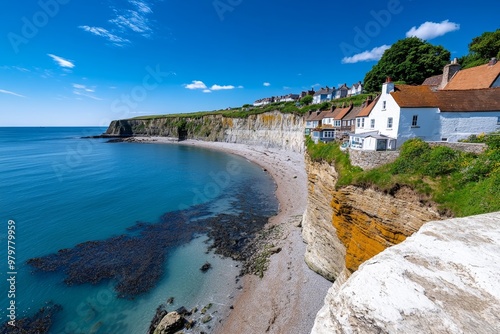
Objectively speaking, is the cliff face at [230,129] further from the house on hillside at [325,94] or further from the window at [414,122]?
the window at [414,122]

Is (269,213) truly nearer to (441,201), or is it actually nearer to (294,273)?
(294,273)

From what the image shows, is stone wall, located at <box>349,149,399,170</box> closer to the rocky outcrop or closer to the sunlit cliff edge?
the rocky outcrop

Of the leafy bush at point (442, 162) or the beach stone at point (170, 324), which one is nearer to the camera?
the leafy bush at point (442, 162)

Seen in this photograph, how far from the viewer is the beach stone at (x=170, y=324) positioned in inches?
542

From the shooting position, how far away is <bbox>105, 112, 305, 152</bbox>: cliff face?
70312mm

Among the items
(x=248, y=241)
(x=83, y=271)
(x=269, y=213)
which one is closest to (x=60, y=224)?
(x=83, y=271)

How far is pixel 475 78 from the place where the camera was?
2277 cm

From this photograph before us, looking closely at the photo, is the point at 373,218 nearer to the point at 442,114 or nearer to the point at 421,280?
the point at 421,280

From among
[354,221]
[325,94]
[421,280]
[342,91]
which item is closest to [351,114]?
[354,221]

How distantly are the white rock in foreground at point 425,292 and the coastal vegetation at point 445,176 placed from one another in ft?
18.1

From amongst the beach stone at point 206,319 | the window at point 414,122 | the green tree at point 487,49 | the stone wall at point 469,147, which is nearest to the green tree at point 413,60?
the green tree at point 487,49

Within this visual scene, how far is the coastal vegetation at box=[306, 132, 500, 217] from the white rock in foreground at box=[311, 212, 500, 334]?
553 centimetres

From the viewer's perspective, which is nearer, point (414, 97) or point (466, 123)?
point (466, 123)

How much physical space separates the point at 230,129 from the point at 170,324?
87.9 metres
